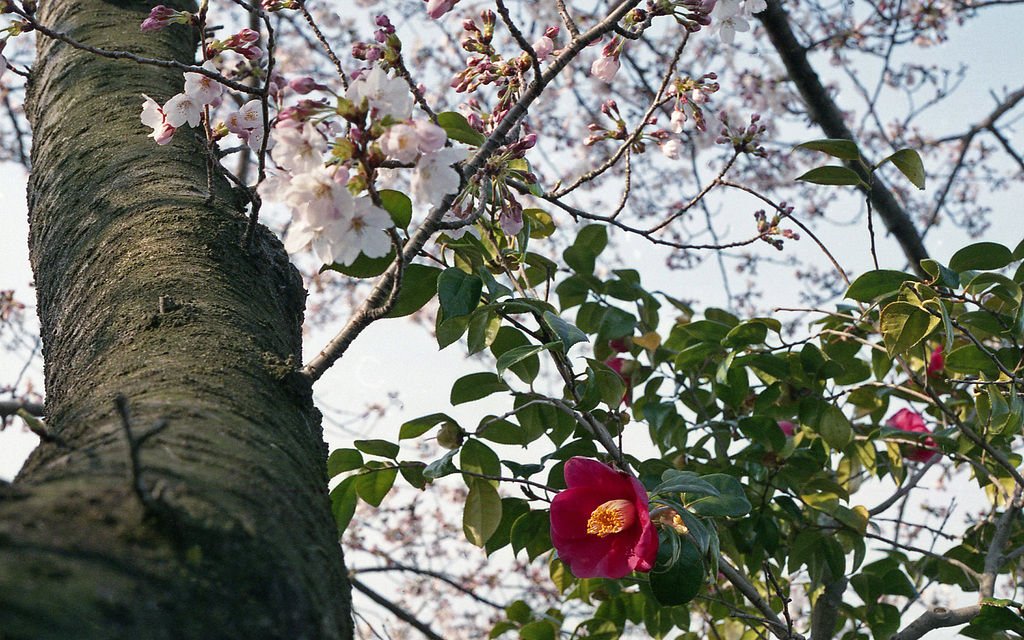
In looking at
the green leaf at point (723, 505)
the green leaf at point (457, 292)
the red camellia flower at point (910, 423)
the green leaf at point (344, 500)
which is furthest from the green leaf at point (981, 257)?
the green leaf at point (344, 500)

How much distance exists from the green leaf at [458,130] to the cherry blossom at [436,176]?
0.29 m

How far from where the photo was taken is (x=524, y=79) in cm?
98

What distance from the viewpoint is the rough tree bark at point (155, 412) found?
392 mm

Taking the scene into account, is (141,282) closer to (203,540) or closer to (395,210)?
(395,210)

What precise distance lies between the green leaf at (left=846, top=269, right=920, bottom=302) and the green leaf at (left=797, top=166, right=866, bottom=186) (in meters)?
0.14

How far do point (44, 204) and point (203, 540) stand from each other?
36.3 inches

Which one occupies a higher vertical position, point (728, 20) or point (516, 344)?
point (728, 20)

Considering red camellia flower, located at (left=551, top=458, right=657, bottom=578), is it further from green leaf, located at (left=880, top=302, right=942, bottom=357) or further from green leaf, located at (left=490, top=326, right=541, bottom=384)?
green leaf, located at (left=880, top=302, right=942, bottom=357)

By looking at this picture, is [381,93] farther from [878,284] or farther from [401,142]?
[878,284]

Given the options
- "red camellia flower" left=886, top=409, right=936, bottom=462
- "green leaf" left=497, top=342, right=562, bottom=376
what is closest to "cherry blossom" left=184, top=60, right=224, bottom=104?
"green leaf" left=497, top=342, right=562, bottom=376

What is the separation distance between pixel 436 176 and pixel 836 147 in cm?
66

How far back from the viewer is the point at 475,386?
44.6 inches

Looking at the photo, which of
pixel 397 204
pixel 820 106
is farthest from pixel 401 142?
pixel 820 106

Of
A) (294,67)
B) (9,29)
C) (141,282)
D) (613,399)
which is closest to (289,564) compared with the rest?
(141,282)
